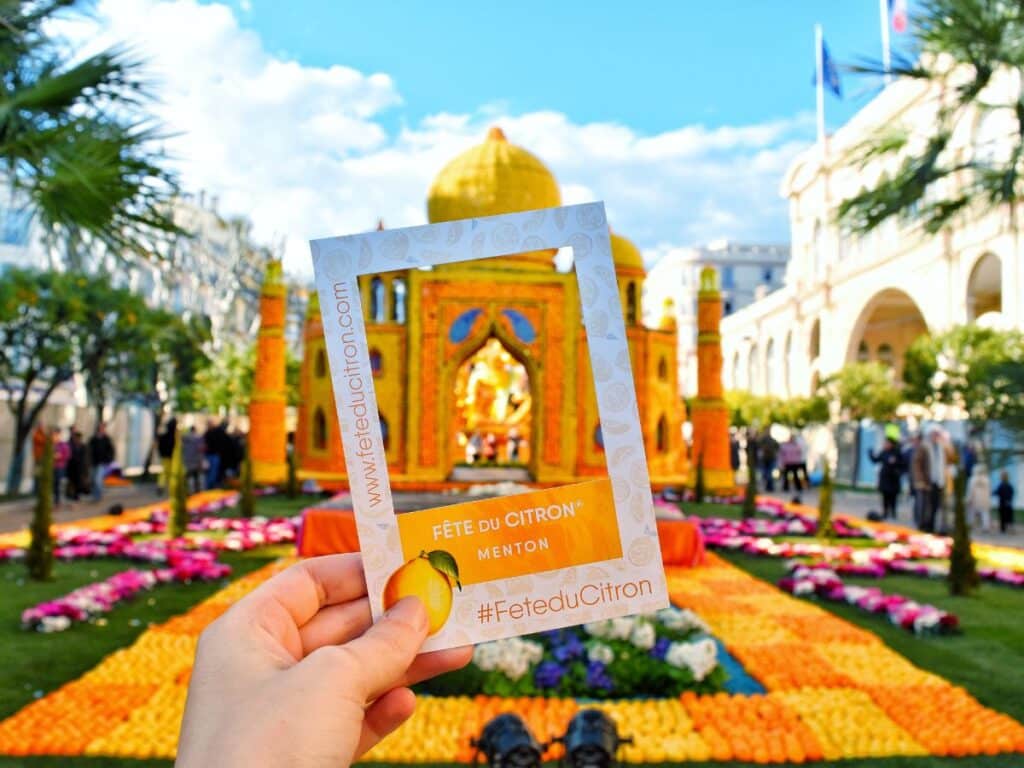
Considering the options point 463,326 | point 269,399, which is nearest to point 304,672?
point 463,326

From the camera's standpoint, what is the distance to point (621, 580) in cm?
162

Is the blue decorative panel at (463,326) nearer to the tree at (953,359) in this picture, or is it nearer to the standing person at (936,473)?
the standing person at (936,473)

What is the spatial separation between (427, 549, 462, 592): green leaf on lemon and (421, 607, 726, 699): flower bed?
406 cm

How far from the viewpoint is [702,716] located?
4949 millimetres

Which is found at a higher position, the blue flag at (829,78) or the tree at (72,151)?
the blue flag at (829,78)

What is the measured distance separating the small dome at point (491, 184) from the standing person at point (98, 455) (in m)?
8.73

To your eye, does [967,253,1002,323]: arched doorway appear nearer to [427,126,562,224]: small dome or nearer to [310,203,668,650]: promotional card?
[427,126,562,224]: small dome

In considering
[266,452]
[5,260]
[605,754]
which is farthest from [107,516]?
[5,260]

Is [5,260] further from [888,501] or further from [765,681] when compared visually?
[765,681]

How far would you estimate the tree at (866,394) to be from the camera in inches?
1178

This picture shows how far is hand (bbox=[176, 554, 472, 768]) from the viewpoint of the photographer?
131 centimetres


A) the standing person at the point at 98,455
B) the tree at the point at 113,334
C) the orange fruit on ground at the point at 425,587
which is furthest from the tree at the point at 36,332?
the orange fruit on ground at the point at 425,587

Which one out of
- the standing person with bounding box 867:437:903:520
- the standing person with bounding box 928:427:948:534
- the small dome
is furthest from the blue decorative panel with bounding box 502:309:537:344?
the standing person with bounding box 928:427:948:534

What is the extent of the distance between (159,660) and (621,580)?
5390mm
